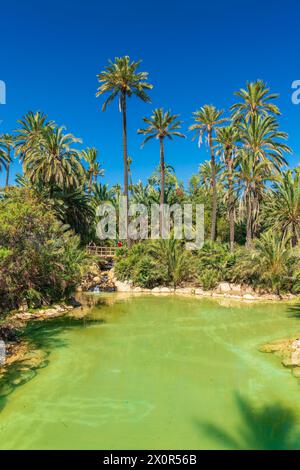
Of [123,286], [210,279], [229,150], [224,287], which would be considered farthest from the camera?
[229,150]

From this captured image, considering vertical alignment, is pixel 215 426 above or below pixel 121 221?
below

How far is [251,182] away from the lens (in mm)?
26812

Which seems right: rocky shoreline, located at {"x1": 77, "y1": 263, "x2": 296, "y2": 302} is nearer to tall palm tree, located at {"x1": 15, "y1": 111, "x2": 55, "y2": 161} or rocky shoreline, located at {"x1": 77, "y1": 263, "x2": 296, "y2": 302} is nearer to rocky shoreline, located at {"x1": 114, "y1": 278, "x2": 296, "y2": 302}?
rocky shoreline, located at {"x1": 114, "y1": 278, "x2": 296, "y2": 302}

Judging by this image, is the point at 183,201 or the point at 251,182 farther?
the point at 183,201

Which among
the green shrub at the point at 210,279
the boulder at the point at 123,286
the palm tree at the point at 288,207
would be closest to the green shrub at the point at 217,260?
the green shrub at the point at 210,279

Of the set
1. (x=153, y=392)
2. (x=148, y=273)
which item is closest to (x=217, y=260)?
(x=148, y=273)

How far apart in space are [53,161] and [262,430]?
25.3m

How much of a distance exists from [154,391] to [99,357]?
2.94 meters

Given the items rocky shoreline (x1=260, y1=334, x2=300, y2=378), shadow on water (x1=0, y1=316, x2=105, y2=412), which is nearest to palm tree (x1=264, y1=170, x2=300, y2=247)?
rocky shoreline (x1=260, y1=334, x2=300, y2=378)

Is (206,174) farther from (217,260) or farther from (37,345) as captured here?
(37,345)

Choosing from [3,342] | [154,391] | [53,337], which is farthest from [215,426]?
[53,337]
